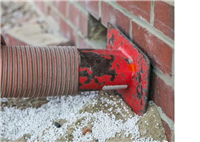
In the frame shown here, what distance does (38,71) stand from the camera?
1.34 m

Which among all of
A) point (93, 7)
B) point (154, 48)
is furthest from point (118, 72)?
point (93, 7)

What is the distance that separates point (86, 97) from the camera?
156 centimetres

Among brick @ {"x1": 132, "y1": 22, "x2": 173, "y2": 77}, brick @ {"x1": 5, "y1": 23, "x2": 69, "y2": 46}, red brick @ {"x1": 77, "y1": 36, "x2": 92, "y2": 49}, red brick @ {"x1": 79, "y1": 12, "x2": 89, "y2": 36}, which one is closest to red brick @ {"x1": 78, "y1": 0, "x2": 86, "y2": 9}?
red brick @ {"x1": 79, "y1": 12, "x2": 89, "y2": 36}

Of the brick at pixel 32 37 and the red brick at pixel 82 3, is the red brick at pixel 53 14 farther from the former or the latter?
the red brick at pixel 82 3

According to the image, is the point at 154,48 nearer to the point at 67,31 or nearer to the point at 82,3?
the point at 82,3

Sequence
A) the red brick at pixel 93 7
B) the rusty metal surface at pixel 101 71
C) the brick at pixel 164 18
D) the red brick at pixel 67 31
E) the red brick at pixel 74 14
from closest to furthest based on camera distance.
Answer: the brick at pixel 164 18 → the rusty metal surface at pixel 101 71 → the red brick at pixel 93 7 → the red brick at pixel 74 14 → the red brick at pixel 67 31

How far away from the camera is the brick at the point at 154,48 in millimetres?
Result: 1243

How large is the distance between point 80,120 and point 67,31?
4.23 feet

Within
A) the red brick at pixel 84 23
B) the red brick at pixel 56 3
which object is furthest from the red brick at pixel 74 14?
the red brick at pixel 56 3

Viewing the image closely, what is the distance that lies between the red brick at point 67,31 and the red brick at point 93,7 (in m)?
0.39

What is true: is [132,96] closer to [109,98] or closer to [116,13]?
[109,98]

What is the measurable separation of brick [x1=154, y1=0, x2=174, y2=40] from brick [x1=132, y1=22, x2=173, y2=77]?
5 cm

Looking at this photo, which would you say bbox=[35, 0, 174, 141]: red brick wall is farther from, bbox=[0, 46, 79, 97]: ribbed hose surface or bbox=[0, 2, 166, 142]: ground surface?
bbox=[0, 46, 79, 97]: ribbed hose surface

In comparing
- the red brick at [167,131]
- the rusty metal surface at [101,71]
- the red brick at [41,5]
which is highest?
the rusty metal surface at [101,71]
